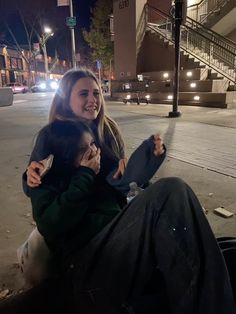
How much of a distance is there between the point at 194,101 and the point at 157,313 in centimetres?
1309

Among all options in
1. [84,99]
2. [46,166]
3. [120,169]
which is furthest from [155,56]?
[46,166]

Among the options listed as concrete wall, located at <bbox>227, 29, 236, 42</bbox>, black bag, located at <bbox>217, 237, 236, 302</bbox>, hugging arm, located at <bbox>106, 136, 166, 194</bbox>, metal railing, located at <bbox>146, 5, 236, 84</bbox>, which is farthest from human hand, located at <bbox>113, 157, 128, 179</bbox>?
concrete wall, located at <bbox>227, 29, 236, 42</bbox>

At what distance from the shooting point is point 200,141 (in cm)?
646

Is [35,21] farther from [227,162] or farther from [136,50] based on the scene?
[227,162]

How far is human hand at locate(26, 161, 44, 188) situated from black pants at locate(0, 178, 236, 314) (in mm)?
392

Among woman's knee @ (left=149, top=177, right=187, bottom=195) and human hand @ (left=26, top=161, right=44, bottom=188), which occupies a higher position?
human hand @ (left=26, top=161, right=44, bottom=188)

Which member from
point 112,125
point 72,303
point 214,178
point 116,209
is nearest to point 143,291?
point 72,303

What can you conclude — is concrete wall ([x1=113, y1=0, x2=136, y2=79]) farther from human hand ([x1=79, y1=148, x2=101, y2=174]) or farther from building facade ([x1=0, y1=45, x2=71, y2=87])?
building facade ([x1=0, y1=45, x2=71, y2=87])

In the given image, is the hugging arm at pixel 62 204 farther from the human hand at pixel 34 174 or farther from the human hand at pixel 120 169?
the human hand at pixel 120 169

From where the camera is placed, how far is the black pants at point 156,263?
1.32m

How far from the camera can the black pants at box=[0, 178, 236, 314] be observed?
1.32 metres

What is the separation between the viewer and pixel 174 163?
4953 millimetres

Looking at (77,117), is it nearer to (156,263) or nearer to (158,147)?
(158,147)

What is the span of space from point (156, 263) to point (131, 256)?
11cm
